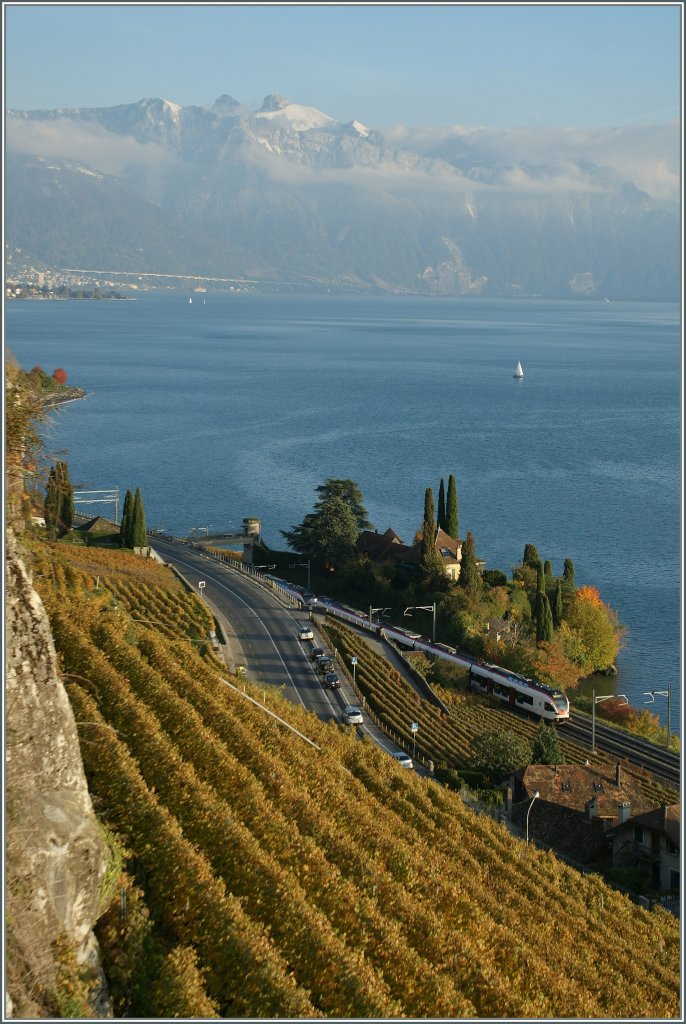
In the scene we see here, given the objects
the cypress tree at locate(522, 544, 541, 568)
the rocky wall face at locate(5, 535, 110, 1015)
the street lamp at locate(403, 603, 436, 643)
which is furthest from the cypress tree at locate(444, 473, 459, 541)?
the rocky wall face at locate(5, 535, 110, 1015)

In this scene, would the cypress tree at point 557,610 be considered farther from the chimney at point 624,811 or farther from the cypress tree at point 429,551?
the chimney at point 624,811

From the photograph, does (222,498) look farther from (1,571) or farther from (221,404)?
(1,571)

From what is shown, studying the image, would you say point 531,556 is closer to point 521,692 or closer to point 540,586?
point 540,586

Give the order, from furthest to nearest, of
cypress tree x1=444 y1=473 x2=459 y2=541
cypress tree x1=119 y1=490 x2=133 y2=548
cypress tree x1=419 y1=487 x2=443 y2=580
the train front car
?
cypress tree x1=444 y1=473 x2=459 y2=541
cypress tree x1=419 y1=487 x2=443 y2=580
cypress tree x1=119 y1=490 x2=133 y2=548
the train front car

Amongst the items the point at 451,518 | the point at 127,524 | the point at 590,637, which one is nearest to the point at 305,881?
the point at 590,637

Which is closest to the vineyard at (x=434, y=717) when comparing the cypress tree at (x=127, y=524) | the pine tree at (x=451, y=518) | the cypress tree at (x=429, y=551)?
the cypress tree at (x=429, y=551)

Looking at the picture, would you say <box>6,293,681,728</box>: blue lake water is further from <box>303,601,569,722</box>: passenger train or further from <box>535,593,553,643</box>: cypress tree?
<box>303,601,569,722</box>: passenger train
